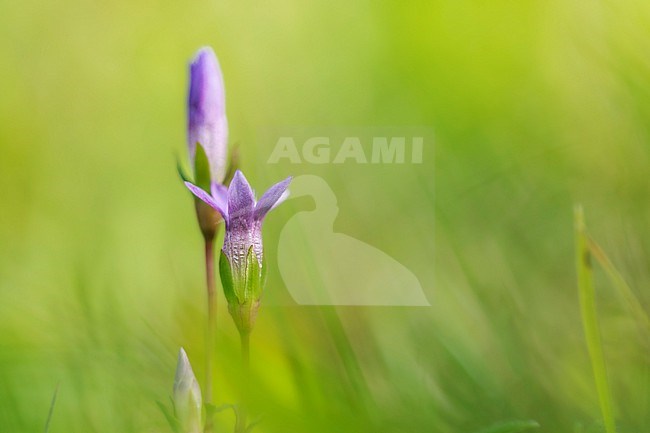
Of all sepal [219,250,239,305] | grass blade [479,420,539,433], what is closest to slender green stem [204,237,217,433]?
sepal [219,250,239,305]

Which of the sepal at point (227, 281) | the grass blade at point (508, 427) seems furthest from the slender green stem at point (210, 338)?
the grass blade at point (508, 427)

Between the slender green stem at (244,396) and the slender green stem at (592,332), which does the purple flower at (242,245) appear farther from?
the slender green stem at (592,332)

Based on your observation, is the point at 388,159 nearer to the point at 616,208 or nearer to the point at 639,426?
the point at 616,208

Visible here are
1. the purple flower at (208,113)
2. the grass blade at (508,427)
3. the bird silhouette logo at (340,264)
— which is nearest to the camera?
the grass blade at (508,427)

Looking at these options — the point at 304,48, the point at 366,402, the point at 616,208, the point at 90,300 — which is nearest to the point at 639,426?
the point at 366,402

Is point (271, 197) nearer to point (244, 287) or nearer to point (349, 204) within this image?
point (244, 287)

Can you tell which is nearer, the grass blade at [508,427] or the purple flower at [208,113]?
the grass blade at [508,427]

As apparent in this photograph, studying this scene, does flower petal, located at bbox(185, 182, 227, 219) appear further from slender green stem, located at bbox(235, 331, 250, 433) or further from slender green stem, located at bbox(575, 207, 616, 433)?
slender green stem, located at bbox(575, 207, 616, 433)
